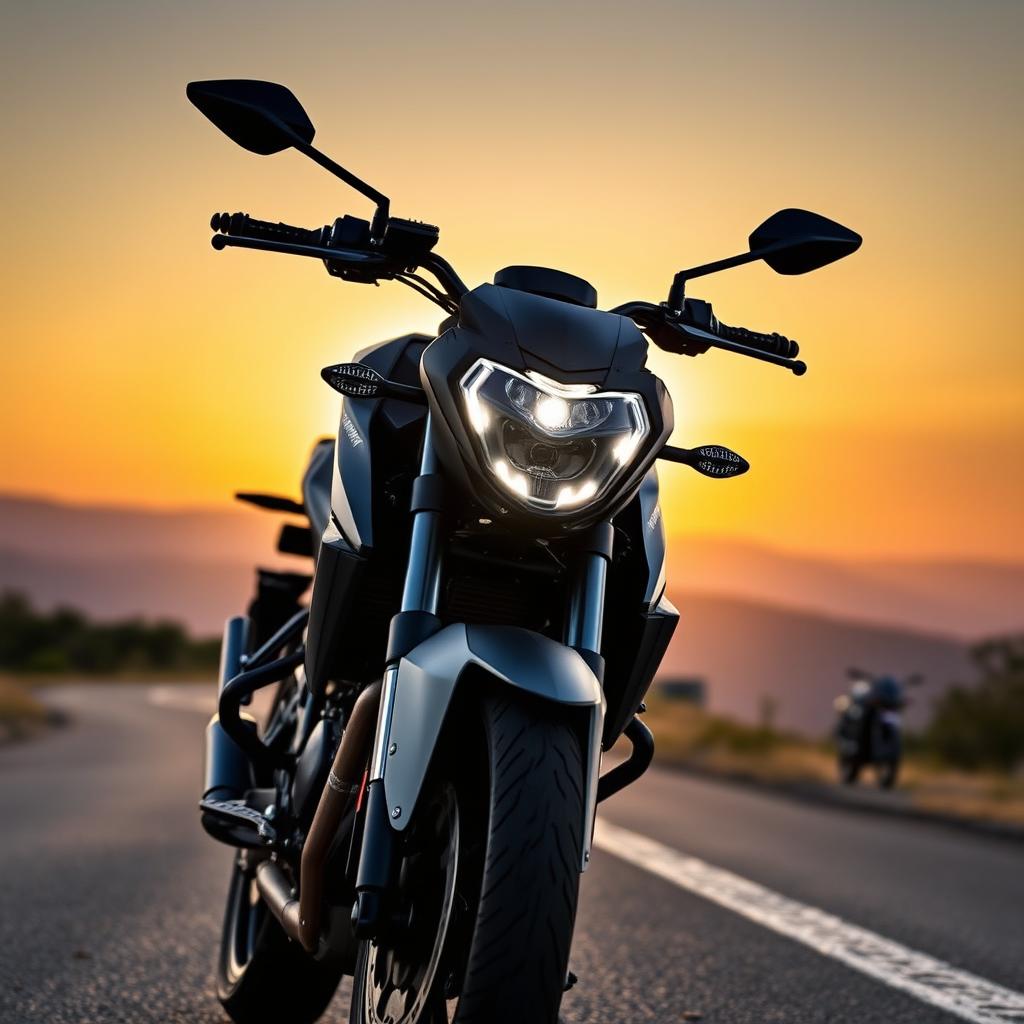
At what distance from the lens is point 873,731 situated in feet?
59.3

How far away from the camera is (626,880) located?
281 inches

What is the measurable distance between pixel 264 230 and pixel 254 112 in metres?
0.28

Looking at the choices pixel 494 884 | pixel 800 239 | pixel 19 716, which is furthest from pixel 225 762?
pixel 19 716

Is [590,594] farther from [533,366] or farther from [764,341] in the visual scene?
[764,341]

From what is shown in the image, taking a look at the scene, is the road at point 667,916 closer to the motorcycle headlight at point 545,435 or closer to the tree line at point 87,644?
the motorcycle headlight at point 545,435

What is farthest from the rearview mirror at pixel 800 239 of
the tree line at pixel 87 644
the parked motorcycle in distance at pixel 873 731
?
the tree line at pixel 87 644

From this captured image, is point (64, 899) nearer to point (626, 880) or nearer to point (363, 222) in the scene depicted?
point (626, 880)

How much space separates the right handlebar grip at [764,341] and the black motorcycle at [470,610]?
0.01 m

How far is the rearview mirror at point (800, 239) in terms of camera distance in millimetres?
3439

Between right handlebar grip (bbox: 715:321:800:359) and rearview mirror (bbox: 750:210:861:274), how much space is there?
7.5 inches

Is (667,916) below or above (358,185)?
below

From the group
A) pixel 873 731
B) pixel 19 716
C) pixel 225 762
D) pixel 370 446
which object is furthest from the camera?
pixel 19 716

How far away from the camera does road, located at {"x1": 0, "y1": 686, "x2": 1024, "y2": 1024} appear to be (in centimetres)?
420

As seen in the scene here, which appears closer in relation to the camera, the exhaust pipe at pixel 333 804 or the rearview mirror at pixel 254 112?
the exhaust pipe at pixel 333 804
